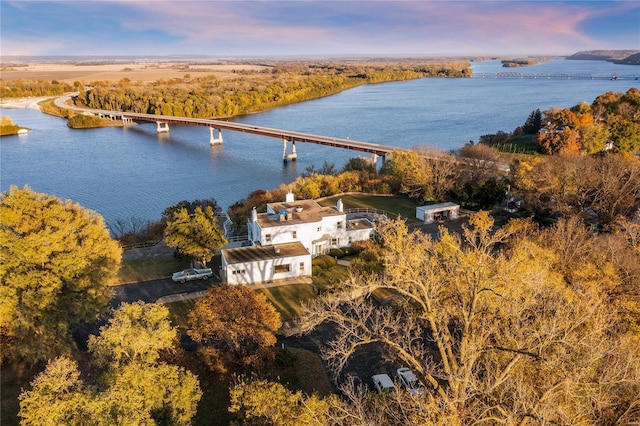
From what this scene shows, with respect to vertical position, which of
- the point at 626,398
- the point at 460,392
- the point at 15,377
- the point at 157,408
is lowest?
the point at 15,377

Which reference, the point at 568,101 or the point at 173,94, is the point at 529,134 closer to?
the point at 568,101

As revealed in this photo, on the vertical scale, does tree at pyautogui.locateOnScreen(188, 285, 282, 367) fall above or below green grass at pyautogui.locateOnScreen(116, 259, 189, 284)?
above

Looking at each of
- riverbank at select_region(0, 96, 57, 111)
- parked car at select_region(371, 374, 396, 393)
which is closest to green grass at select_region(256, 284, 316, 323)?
parked car at select_region(371, 374, 396, 393)

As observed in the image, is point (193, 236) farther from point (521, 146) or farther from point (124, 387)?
point (521, 146)

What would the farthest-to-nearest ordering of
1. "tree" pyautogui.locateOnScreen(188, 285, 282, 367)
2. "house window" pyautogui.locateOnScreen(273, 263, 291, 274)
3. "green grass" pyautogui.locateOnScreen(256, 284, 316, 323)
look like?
"house window" pyautogui.locateOnScreen(273, 263, 291, 274) < "green grass" pyautogui.locateOnScreen(256, 284, 316, 323) < "tree" pyautogui.locateOnScreen(188, 285, 282, 367)

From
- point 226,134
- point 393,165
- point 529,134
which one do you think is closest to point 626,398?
point 393,165

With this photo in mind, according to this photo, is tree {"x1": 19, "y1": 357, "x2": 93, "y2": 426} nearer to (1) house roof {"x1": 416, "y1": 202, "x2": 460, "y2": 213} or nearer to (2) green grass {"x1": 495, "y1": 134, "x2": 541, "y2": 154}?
(1) house roof {"x1": 416, "y1": 202, "x2": 460, "y2": 213}

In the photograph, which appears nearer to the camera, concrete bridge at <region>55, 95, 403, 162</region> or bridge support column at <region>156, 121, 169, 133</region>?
concrete bridge at <region>55, 95, 403, 162</region>
